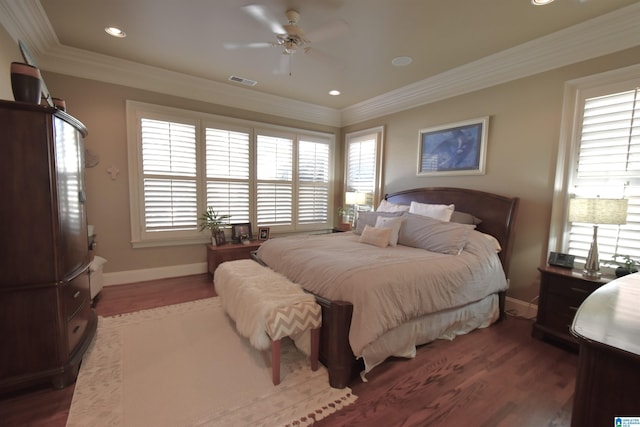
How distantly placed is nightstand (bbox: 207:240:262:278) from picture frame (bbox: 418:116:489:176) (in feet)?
9.65

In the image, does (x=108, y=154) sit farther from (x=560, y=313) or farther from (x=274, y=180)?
(x=560, y=313)

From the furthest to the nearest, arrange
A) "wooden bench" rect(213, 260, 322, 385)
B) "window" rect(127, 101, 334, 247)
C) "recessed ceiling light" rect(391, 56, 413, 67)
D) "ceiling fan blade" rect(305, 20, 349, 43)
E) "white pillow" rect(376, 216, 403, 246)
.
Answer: "window" rect(127, 101, 334, 247), "recessed ceiling light" rect(391, 56, 413, 67), "white pillow" rect(376, 216, 403, 246), "ceiling fan blade" rect(305, 20, 349, 43), "wooden bench" rect(213, 260, 322, 385)

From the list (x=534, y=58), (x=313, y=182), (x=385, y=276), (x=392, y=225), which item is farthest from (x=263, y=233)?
(x=534, y=58)

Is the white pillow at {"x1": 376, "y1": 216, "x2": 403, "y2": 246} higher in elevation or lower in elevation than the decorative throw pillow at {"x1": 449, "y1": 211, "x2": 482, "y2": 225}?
lower

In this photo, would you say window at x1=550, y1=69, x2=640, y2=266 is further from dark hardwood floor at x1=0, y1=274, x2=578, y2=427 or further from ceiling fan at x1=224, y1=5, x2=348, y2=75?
ceiling fan at x1=224, y1=5, x2=348, y2=75

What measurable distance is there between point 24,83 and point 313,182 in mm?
4162

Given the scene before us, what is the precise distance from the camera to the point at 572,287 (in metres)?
2.40

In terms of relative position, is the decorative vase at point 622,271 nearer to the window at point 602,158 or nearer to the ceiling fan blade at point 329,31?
the window at point 602,158

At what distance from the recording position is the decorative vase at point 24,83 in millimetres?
1728

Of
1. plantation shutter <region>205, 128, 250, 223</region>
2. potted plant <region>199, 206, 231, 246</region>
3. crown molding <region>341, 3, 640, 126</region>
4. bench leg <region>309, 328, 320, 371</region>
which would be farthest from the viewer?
plantation shutter <region>205, 128, 250, 223</region>

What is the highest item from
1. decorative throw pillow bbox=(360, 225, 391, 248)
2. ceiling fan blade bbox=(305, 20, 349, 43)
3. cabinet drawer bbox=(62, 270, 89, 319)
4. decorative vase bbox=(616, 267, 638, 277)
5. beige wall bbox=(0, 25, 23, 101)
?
ceiling fan blade bbox=(305, 20, 349, 43)

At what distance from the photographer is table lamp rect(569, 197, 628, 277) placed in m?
2.22

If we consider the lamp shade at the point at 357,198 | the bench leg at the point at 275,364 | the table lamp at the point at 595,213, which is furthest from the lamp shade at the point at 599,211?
the lamp shade at the point at 357,198

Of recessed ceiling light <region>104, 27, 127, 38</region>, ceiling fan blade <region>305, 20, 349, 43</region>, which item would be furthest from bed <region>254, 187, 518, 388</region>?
recessed ceiling light <region>104, 27, 127, 38</region>
